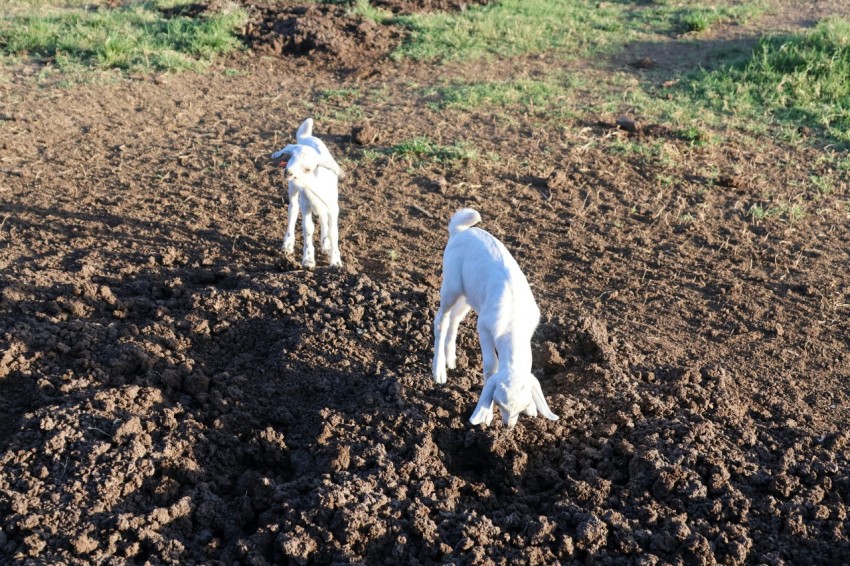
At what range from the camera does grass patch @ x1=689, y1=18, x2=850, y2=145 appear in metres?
11.6

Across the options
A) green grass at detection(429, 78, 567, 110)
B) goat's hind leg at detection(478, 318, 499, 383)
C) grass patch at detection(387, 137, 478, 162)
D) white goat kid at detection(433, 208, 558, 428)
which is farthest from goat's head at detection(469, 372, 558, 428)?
green grass at detection(429, 78, 567, 110)

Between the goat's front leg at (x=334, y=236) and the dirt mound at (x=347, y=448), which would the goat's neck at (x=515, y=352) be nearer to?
the dirt mound at (x=347, y=448)

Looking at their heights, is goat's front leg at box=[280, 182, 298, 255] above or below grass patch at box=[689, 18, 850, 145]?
below

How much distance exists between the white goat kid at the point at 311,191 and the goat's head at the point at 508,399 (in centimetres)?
276

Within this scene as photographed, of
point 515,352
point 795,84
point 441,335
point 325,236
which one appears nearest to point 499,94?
point 795,84

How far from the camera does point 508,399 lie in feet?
15.8

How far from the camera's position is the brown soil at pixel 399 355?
4.79 m

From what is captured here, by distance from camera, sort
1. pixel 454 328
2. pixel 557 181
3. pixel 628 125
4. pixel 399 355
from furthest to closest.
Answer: pixel 628 125 → pixel 557 181 → pixel 399 355 → pixel 454 328

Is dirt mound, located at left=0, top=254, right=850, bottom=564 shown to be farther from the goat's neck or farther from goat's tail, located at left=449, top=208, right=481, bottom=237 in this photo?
goat's tail, located at left=449, top=208, right=481, bottom=237

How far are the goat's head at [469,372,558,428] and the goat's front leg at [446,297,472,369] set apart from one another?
103 cm

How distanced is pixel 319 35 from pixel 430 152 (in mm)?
4400

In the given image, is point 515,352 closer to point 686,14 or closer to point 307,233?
point 307,233

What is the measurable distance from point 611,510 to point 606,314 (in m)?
2.71

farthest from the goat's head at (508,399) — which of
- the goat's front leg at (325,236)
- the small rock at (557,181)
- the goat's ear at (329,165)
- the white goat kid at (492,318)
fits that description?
the small rock at (557,181)
